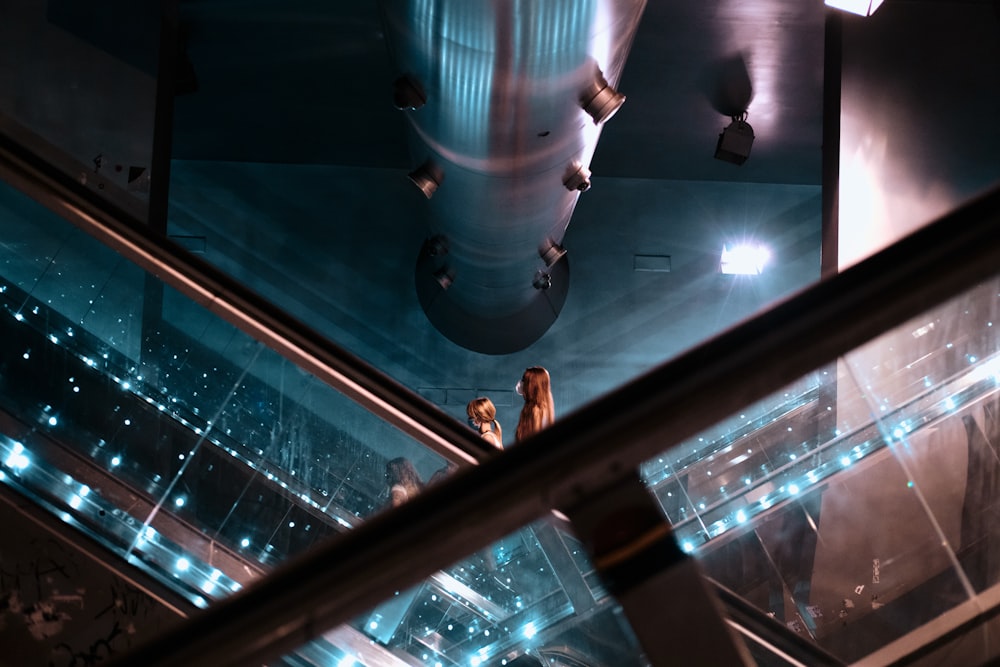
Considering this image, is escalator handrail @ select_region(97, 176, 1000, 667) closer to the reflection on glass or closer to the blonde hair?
the reflection on glass

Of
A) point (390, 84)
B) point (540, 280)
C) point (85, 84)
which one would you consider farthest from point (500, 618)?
point (390, 84)

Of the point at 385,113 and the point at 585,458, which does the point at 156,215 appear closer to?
the point at 385,113

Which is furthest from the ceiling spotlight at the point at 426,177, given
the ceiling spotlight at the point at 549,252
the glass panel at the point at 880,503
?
the glass panel at the point at 880,503

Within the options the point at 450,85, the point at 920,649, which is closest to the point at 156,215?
the point at 450,85

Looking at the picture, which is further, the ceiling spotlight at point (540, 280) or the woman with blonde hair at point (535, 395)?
the ceiling spotlight at point (540, 280)

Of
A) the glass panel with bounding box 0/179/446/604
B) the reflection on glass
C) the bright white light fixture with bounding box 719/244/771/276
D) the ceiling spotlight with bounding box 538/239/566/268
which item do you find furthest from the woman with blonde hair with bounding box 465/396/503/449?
the bright white light fixture with bounding box 719/244/771/276

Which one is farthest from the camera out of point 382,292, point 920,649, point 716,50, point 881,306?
point 382,292

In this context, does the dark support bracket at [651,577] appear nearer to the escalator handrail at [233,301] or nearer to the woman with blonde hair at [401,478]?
the escalator handrail at [233,301]
